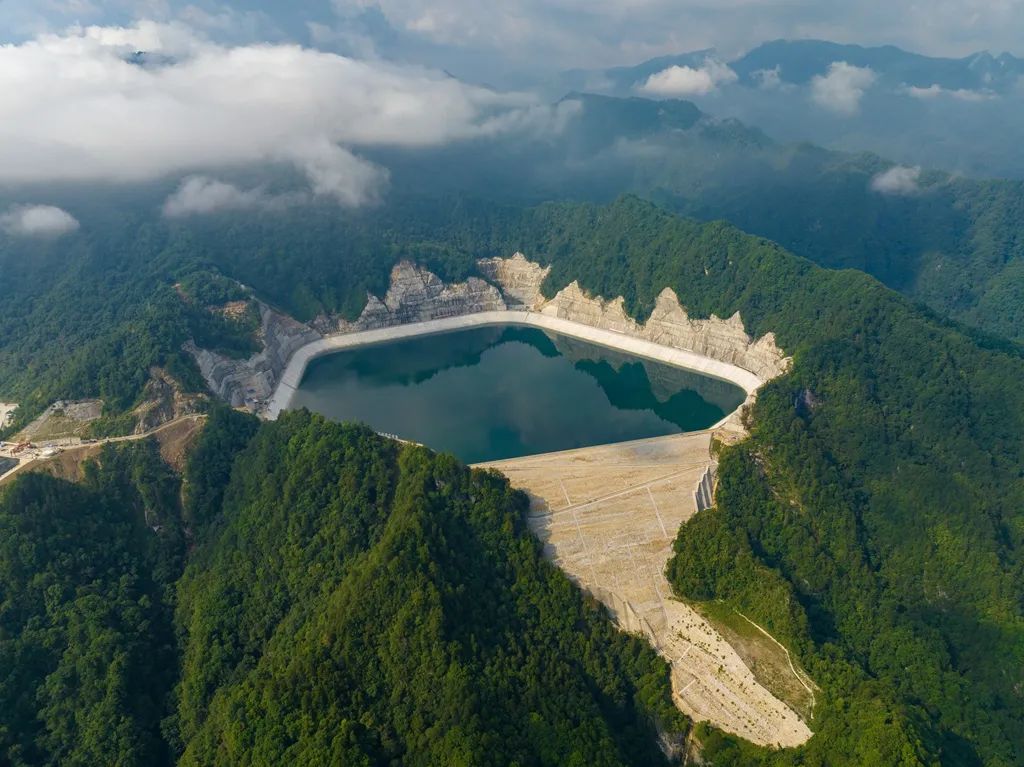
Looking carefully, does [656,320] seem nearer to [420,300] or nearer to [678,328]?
[678,328]

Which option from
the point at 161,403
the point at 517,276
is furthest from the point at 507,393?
the point at 161,403

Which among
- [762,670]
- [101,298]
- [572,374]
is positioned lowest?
[572,374]

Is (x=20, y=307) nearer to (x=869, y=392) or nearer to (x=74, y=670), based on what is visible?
(x=74, y=670)

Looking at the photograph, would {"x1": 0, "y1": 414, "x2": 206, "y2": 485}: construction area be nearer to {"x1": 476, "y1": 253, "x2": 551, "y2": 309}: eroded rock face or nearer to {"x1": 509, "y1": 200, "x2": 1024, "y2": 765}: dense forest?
{"x1": 509, "y1": 200, "x2": 1024, "y2": 765}: dense forest

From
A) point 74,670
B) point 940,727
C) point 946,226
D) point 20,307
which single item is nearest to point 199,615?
point 74,670

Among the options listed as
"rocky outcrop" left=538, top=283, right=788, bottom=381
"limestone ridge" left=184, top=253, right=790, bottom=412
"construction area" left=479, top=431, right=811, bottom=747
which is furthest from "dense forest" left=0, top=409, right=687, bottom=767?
"rocky outcrop" left=538, top=283, right=788, bottom=381

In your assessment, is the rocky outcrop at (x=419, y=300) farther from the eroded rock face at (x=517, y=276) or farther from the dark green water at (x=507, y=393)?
the dark green water at (x=507, y=393)
